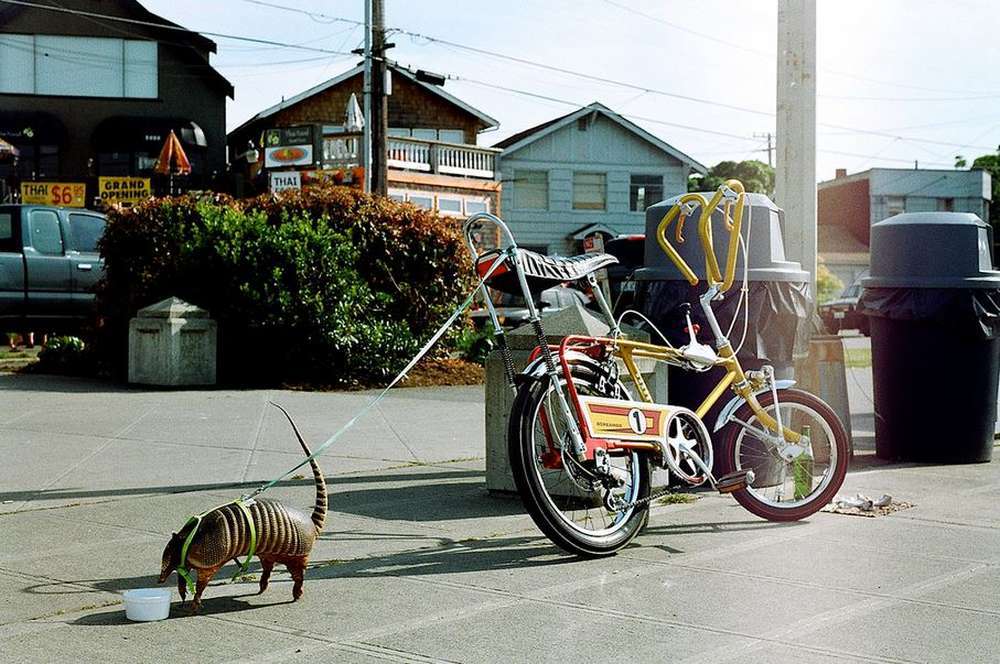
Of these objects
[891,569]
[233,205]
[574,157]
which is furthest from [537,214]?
[891,569]

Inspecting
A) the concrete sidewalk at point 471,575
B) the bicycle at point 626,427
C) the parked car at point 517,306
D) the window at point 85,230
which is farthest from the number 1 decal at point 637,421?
the window at point 85,230

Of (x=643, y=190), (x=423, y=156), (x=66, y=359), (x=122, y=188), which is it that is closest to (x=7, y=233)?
(x=66, y=359)

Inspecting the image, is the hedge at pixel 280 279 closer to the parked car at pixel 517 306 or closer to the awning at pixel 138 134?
the parked car at pixel 517 306

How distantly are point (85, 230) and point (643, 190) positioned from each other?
109 feet

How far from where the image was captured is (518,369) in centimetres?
710

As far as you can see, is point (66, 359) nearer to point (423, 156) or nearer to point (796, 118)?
point (796, 118)

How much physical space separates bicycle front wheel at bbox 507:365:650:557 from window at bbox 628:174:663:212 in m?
42.4

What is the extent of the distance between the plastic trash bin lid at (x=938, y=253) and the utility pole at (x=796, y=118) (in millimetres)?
736

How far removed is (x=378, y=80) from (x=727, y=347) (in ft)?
80.5

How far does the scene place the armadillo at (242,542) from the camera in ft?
15.4

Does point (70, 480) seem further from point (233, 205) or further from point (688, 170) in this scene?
point (688, 170)

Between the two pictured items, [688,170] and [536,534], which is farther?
[688,170]

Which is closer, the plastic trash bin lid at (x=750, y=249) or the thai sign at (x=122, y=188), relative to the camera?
the plastic trash bin lid at (x=750, y=249)

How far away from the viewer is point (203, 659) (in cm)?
414
